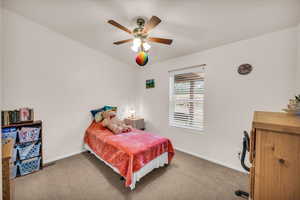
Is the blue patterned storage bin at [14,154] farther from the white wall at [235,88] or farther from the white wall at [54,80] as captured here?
the white wall at [235,88]

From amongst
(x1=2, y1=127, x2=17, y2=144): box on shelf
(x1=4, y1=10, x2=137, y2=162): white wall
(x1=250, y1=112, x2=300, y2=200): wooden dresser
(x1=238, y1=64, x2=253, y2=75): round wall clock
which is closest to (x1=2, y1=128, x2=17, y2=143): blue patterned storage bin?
(x1=2, y1=127, x2=17, y2=144): box on shelf

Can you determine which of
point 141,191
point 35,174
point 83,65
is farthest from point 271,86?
point 35,174

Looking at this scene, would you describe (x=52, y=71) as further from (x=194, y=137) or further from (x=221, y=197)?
(x=221, y=197)

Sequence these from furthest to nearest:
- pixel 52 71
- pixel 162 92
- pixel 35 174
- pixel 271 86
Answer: pixel 162 92 < pixel 52 71 < pixel 35 174 < pixel 271 86

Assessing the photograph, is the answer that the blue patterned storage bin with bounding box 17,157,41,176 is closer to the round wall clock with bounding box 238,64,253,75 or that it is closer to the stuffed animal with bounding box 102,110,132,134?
the stuffed animal with bounding box 102,110,132,134

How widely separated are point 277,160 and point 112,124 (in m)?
2.62

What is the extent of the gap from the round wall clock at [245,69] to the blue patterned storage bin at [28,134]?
12.4 ft

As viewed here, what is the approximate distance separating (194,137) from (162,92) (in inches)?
56.9

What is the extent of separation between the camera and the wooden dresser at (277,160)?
22.6 inches

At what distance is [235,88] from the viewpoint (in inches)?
88.8

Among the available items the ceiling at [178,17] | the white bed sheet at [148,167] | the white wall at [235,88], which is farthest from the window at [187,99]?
the white bed sheet at [148,167]

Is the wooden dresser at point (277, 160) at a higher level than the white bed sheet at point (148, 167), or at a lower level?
higher

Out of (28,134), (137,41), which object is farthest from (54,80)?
(137,41)

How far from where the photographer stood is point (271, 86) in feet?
6.33
